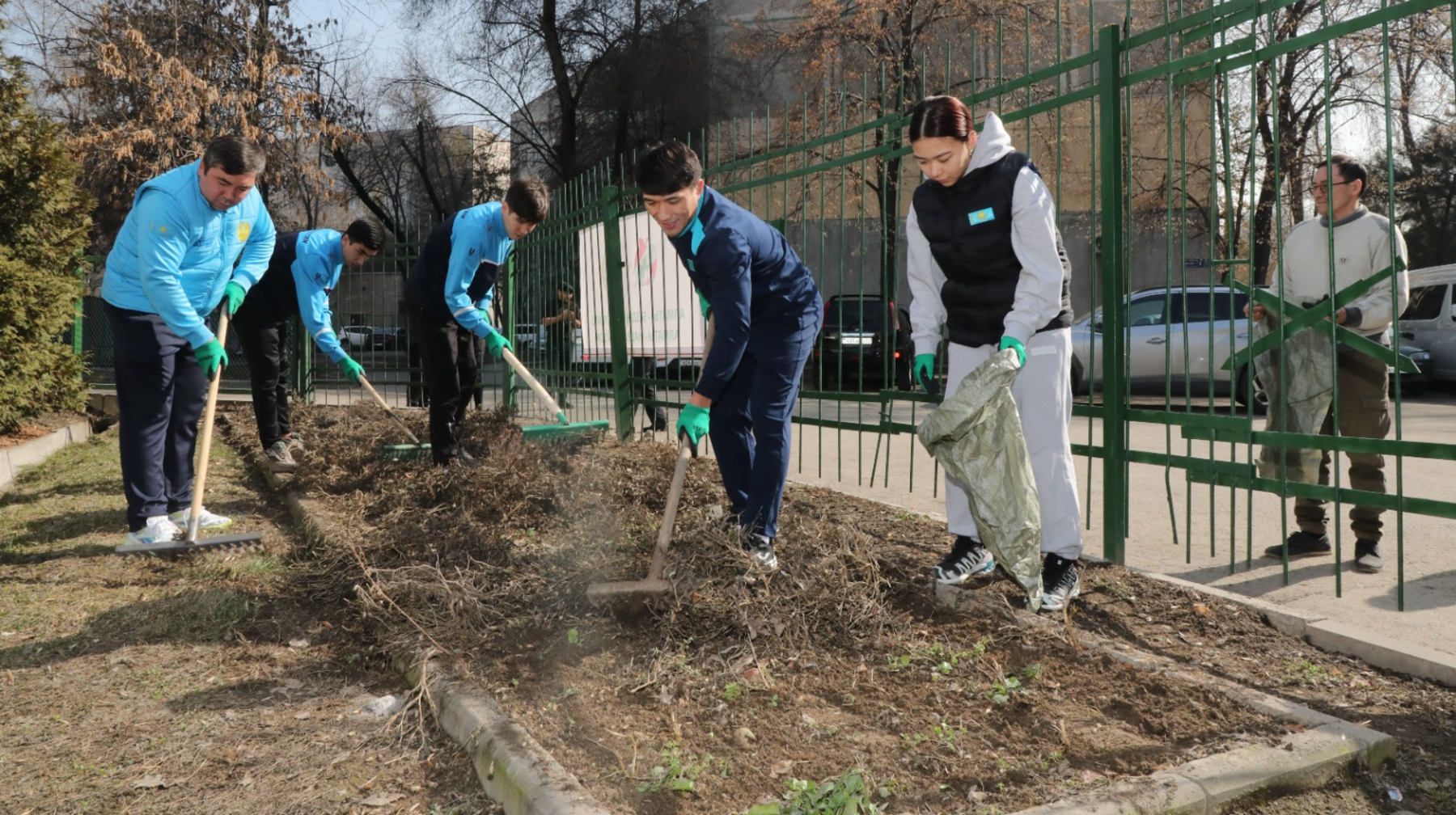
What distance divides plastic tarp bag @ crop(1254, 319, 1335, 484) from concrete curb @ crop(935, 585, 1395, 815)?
1319mm

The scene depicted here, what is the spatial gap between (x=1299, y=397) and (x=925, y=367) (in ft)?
4.69

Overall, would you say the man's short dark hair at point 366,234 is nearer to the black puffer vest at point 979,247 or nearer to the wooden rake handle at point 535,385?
the wooden rake handle at point 535,385

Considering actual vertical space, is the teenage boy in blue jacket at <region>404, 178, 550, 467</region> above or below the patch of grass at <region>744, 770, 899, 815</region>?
above

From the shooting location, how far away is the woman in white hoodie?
349 centimetres

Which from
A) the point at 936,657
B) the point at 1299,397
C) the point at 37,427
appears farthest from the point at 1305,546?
the point at 37,427

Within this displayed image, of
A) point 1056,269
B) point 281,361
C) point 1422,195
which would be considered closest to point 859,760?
point 1056,269

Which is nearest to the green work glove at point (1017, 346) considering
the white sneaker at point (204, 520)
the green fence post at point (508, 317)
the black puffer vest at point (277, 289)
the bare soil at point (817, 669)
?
the bare soil at point (817, 669)

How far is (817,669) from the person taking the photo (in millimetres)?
3135

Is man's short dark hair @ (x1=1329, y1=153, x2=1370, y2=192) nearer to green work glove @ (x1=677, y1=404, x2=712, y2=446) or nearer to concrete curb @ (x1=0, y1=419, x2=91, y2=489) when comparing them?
green work glove @ (x1=677, y1=404, x2=712, y2=446)

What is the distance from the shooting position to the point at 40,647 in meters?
3.65

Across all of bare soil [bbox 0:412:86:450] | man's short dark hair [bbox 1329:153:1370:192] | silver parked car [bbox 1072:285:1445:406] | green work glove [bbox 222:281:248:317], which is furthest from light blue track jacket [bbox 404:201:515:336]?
man's short dark hair [bbox 1329:153:1370:192]

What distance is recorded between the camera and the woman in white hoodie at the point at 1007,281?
11.5ft

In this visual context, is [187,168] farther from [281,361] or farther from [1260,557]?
[1260,557]

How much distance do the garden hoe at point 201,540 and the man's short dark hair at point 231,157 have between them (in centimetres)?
78
